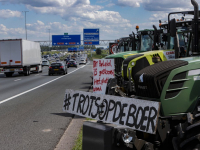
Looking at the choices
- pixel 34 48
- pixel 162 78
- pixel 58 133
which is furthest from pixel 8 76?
pixel 162 78

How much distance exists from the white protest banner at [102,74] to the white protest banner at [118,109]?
629 centimetres

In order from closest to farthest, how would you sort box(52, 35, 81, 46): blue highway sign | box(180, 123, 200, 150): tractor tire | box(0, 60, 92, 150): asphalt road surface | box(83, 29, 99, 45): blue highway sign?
box(180, 123, 200, 150): tractor tire, box(0, 60, 92, 150): asphalt road surface, box(83, 29, 99, 45): blue highway sign, box(52, 35, 81, 46): blue highway sign

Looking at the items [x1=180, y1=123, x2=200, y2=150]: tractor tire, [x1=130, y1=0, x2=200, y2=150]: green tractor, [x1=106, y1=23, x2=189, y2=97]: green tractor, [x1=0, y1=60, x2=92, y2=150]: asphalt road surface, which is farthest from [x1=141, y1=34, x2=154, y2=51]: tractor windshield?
[x1=180, y1=123, x2=200, y2=150]: tractor tire

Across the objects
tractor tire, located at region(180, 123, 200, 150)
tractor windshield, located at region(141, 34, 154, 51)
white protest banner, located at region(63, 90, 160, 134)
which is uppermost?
tractor windshield, located at region(141, 34, 154, 51)

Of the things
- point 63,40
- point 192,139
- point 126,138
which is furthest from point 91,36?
point 192,139

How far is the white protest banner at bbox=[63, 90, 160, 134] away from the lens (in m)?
4.40

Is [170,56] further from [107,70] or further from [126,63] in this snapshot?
[107,70]

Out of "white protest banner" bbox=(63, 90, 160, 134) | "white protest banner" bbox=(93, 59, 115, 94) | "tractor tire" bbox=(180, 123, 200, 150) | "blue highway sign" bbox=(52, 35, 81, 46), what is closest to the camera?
"tractor tire" bbox=(180, 123, 200, 150)

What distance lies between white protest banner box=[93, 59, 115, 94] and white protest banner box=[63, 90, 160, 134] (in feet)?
20.6

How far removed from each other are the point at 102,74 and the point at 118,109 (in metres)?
7.24

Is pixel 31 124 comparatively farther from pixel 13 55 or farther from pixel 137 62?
pixel 13 55

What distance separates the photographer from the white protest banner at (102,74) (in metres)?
11.9

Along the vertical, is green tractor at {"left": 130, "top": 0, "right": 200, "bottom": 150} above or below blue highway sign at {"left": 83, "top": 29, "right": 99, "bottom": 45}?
below

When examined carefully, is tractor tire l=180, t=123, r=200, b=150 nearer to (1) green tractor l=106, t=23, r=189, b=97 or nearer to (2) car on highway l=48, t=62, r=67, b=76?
(1) green tractor l=106, t=23, r=189, b=97
